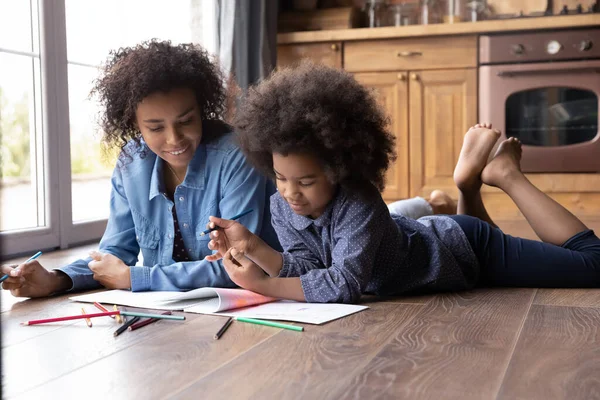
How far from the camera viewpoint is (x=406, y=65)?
391cm

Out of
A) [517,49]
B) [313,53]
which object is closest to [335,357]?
[517,49]

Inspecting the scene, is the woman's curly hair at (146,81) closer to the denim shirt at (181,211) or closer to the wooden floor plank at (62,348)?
the denim shirt at (181,211)

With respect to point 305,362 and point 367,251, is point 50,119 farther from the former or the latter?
point 305,362

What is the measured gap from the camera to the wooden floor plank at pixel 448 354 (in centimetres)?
103

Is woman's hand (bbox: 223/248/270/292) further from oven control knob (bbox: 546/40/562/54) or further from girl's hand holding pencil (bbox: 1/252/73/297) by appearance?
oven control knob (bbox: 546/40/562/54)

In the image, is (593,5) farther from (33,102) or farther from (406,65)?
(33,102)

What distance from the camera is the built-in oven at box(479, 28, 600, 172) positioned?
142 inches

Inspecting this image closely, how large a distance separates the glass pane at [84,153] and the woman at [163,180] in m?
1.19

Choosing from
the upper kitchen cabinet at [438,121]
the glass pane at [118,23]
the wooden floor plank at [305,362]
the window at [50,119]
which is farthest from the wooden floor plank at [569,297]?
the upper kitchen cabinet at [438,121]

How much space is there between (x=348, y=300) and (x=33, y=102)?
1.87 m

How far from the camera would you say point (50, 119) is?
2.99 m

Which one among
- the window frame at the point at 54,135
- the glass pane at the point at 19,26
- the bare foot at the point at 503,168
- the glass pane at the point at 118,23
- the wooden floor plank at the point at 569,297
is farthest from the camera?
the glass pane at the point at 118,23

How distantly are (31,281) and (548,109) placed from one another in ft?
9.10

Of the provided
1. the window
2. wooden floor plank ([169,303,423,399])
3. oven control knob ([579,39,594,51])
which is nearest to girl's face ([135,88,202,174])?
wooden floor plank ([169,303,423,399])
